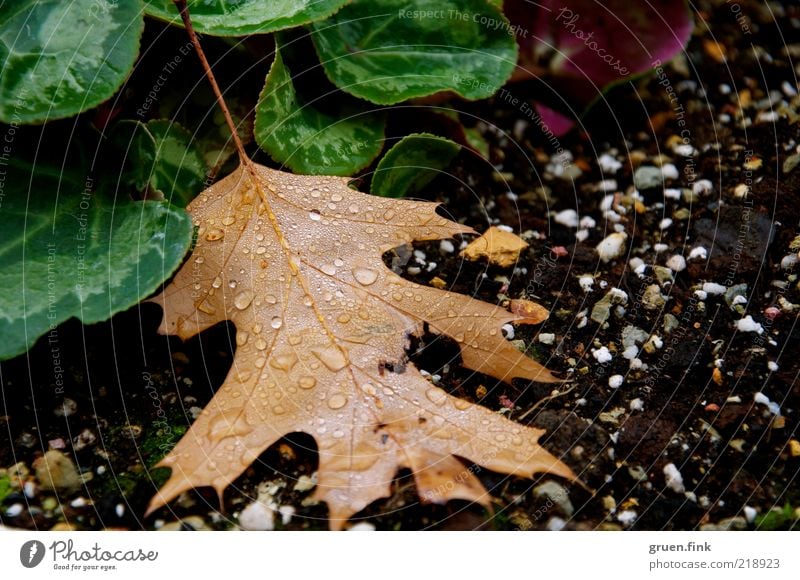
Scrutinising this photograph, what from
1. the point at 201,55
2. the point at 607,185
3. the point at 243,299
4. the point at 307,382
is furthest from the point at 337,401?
the point at 607,185

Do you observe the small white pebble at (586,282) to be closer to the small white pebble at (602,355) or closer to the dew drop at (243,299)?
the small white pebble at (602,355)

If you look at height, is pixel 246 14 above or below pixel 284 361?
above

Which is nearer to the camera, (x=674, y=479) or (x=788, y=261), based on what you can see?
(x=674, y=479)

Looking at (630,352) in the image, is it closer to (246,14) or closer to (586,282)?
(586,282)

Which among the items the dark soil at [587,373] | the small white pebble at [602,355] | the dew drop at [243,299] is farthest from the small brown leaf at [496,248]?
the dew drop at [243,299]

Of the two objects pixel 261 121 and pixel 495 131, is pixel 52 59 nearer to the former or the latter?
pixel 261 121
